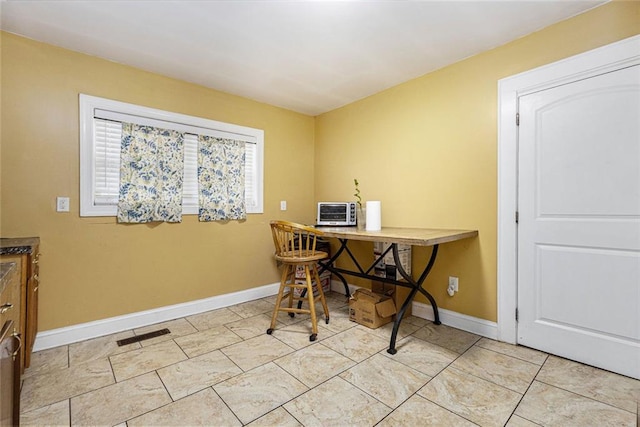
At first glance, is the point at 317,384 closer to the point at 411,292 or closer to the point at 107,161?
the point at 411,292

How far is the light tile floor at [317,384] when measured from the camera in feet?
4.86

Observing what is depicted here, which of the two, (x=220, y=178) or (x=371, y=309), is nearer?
(x=371, y=309)

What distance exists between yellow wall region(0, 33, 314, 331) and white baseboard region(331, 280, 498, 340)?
1827 mm

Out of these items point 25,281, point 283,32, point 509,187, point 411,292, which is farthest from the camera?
point 411,292

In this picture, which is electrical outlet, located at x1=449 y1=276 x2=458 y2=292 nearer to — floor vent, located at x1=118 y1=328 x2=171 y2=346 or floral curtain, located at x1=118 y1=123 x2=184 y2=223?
floor vent, located at x1=118 y1=328 x2=171 y2=346

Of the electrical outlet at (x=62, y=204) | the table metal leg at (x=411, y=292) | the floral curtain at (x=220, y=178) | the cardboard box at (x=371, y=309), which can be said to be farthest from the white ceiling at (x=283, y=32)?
the cardboard box at (x=371, y=309)

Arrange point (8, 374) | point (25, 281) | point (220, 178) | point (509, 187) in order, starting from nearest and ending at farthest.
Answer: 1. point (8, 374)
2. point (25, 281)
3. point (509, 187)
4. point (220, 178)

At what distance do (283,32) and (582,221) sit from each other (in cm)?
239

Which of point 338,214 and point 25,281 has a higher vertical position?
point 338,214

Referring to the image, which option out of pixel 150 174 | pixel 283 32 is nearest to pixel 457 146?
pixel 283 32

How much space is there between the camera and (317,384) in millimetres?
1743

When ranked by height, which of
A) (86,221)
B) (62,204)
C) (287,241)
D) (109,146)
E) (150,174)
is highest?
(109,146)

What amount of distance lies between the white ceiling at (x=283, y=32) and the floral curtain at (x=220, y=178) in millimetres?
665

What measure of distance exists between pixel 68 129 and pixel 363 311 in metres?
2.81
